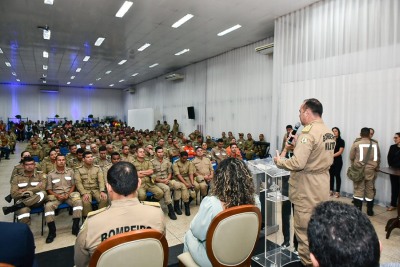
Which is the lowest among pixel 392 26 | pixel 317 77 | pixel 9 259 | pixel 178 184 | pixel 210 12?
pixel 178 184

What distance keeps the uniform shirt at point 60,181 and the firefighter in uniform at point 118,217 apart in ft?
9.56

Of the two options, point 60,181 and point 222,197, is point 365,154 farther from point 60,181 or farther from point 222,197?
point 60,181

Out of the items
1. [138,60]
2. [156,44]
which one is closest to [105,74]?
[138,60]

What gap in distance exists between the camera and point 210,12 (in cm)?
655

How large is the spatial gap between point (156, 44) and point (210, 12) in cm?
356

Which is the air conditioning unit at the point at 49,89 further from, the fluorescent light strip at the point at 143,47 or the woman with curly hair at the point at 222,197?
the woman with curly hair at the point at 222,197

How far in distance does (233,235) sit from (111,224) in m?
0.78

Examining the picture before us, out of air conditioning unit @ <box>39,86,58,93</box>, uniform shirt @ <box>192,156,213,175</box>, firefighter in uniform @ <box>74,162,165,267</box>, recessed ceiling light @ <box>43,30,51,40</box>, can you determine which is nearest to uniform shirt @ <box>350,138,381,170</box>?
uniform shirt @ <box>192,156,213,175</box>

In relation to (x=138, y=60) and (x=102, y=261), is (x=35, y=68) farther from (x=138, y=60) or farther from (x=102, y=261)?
(x=102, y=261)

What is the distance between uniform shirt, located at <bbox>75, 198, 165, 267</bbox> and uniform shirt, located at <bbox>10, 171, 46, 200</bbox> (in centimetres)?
283

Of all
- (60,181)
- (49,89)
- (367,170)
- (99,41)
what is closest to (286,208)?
(367,170)

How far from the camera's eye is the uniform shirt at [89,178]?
4234 millimetres

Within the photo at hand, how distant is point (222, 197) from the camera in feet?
5.90

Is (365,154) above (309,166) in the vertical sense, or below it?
below
